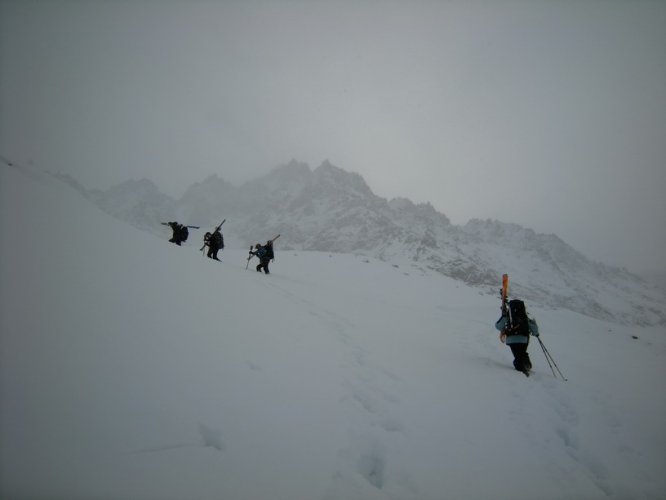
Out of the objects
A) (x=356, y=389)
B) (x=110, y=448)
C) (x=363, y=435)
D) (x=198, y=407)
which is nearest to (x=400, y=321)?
(x=356, y=389)

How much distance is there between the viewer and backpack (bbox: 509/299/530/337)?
7.81 meters

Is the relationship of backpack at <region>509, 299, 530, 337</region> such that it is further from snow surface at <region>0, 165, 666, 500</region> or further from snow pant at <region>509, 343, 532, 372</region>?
snow surface at <region>0, 165, 666, 500</region>

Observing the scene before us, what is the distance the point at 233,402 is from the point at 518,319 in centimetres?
769

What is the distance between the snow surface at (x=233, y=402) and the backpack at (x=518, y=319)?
3.72 feet

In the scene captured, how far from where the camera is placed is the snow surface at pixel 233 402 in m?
2.32

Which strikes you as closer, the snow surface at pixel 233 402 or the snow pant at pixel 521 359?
the snow surface at pixel 233 402

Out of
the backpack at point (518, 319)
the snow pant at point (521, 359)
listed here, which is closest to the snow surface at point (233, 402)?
the snow pant at point (521, 359)

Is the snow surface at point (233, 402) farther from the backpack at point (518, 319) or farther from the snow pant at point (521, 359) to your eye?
the backpack at point (518, 319)

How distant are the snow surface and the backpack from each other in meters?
1.13

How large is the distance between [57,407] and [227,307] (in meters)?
3.98

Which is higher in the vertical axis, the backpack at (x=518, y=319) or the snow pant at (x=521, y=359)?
the backpack at (x=518, y=319)

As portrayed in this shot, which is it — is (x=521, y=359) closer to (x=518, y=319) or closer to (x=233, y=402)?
(x=518, y=319)

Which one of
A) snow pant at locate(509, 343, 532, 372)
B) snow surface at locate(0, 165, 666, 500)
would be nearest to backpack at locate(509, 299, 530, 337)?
snow pant at locate(509, 343, 532, 372)


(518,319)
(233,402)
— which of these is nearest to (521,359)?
(518,319)
